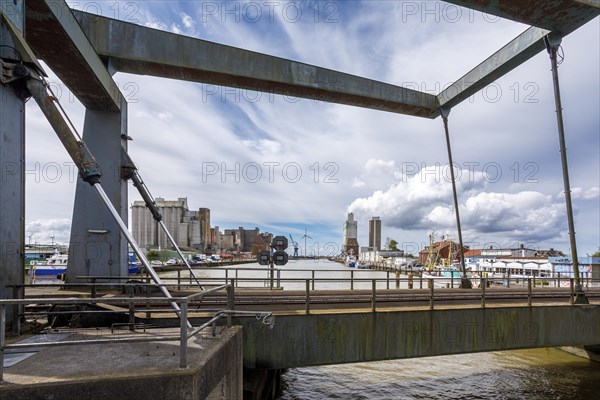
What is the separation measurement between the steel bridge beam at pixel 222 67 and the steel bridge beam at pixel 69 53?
1079mm

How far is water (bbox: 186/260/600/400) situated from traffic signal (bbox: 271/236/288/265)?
96cm

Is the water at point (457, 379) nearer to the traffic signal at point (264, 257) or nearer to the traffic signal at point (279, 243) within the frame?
the traffic signal at point (264, 257)

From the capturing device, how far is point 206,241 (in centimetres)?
12150

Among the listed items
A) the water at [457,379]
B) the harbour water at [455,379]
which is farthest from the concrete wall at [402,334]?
the water at [457,379]

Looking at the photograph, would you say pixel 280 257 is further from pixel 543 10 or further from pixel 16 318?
pixel 543 10

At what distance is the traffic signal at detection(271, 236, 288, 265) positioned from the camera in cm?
1226

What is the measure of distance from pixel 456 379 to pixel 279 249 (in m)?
8.79

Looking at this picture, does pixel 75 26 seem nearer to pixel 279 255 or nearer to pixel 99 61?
pixel 99 61

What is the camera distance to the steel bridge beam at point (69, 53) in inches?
305

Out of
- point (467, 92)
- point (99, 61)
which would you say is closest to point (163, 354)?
point (99, 61)

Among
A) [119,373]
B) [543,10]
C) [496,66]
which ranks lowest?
[119,373]

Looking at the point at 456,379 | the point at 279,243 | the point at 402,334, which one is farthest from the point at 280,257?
the point at 456,379

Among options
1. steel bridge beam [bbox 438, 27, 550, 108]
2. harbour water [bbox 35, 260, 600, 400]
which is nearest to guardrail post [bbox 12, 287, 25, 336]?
harbour water [bbox 35, 260, 600, 400]

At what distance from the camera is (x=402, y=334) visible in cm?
805
